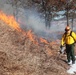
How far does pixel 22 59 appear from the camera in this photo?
942 centimetres

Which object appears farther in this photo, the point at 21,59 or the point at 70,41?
the point at 70,41

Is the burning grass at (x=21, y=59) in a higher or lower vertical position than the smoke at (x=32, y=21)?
lower

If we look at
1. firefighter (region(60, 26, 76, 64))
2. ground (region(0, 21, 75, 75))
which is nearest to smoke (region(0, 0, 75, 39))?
ground (region(0, 21, 75, 75))

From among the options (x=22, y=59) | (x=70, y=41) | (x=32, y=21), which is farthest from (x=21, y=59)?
(x=32, y=21)

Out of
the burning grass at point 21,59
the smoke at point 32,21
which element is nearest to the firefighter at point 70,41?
the burning grass at point 21,59

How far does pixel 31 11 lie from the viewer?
34.3m

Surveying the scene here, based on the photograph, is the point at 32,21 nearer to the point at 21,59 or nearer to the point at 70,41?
the point at 70,41

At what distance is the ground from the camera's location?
8688mm

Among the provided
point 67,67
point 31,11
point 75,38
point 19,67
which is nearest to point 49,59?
point 67,67

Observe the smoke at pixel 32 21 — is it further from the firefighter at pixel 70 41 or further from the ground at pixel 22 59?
the firefighter at pixel 70 41

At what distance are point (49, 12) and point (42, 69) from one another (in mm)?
26630

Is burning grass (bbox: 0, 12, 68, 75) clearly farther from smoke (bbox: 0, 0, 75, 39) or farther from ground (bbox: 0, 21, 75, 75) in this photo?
smoke (bbox: 0, 0, 75, 39)

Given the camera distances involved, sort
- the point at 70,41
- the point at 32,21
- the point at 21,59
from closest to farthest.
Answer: the point at 21,59, the point at 70,41, the point at 32,21

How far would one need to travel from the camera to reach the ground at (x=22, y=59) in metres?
8.69
